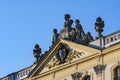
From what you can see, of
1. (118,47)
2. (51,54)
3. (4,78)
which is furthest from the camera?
(4,78)

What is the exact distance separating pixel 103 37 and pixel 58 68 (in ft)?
19.8

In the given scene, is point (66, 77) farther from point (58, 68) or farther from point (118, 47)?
point (118, 47)

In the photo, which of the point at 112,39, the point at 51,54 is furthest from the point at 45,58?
the point at 112,39

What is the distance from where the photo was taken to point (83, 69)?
47844mm

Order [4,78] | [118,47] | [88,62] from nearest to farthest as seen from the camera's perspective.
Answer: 1. [118,47]
2. [88,62]
3. [4,78]

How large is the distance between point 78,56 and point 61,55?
2.37 meters

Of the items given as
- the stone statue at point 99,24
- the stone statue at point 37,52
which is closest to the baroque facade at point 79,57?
the stone statue at point 99,24

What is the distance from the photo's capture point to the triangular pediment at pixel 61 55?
47.9 meters

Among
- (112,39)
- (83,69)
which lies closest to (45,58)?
(83,69)

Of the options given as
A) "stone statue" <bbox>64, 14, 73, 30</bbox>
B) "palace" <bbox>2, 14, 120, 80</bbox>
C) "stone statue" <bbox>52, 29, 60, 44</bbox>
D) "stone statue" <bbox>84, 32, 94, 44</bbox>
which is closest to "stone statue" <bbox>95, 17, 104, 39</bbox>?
"palace" <bbox>2, 14, 120, 80</bbox>

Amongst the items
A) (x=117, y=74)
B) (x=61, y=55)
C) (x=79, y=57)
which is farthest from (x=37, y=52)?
(x=117, y=74)

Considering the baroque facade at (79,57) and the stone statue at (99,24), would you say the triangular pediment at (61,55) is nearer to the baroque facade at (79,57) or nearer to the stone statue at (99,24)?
the baroque facade at (79,57)

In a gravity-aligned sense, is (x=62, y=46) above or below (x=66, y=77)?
above

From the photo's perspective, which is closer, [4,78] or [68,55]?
[68,55]
